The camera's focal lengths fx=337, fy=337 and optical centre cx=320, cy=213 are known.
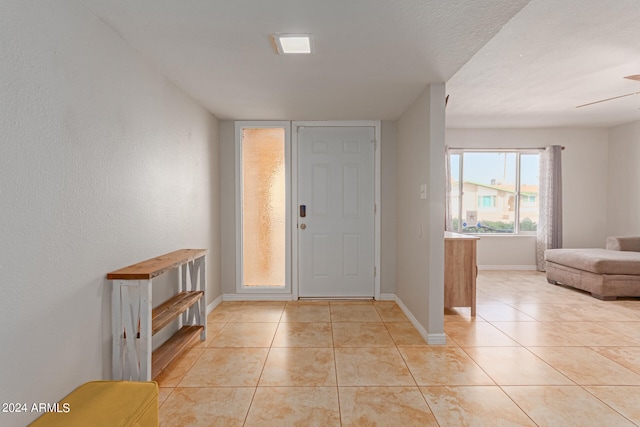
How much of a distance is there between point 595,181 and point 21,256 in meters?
7.93

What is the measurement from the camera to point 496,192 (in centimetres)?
637

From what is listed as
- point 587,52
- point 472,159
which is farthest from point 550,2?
point 472,159

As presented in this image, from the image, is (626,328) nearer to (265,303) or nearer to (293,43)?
(265,303)

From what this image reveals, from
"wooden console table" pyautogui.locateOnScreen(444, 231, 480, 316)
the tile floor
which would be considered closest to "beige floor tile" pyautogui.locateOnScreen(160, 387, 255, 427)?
the tile floor

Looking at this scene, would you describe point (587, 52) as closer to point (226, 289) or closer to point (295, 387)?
point (295, 387)

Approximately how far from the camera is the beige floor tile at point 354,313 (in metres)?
3.66

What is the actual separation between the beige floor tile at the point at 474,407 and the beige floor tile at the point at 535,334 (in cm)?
109

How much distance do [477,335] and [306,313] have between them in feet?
5.84

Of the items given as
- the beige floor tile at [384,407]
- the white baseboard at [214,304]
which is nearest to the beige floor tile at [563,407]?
the beige floor tile at [384,407]

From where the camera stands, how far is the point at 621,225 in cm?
584

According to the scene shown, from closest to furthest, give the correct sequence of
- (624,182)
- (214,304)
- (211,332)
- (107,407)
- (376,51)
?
(107,407), (376,51), (211,332), (214,304), (624,182)

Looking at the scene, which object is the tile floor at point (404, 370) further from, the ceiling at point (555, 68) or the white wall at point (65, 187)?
the ceiling at point (555, 68)

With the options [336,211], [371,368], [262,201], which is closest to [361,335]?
[371,368]

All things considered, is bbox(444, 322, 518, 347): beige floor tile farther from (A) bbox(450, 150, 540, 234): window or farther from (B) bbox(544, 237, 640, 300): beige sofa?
(A) bbox(450, 150, 540, 234): window
